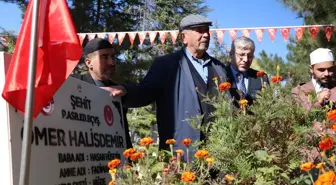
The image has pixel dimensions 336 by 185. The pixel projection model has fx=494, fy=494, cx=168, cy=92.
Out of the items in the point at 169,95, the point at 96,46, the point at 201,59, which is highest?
the point at 96,46

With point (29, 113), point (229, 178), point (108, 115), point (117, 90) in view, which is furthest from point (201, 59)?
point (29, 113)

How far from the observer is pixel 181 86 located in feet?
10.2

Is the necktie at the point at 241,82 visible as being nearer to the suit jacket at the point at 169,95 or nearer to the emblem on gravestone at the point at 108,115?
the suit jacket at the point at 169,95

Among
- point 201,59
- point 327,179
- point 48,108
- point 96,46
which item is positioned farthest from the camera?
point 201,59

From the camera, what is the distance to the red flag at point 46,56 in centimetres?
191

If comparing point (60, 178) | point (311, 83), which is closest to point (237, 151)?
point (60, 178)

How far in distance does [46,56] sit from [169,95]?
46.5 inches

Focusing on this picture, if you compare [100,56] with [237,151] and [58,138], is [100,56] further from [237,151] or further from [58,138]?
[237,151]

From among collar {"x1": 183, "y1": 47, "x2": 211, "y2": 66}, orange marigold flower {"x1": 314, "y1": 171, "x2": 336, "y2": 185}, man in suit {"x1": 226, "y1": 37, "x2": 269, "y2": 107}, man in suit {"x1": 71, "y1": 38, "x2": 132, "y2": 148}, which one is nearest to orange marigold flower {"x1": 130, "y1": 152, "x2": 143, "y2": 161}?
orange marigold flower {"x1": 314, "y1": 171, "x2": 336, "y2": 185}

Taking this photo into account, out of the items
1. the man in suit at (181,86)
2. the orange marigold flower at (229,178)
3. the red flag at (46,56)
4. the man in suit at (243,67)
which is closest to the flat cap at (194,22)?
the man in suit at (181,86)

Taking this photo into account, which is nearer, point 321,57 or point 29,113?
point 29,113

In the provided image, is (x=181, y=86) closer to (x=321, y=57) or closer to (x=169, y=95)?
(x=169, y=95)

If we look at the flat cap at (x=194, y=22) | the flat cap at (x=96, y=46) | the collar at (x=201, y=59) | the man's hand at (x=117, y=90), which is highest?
the flat cap at (x=194, y=22)

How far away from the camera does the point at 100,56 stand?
10.1 feet
